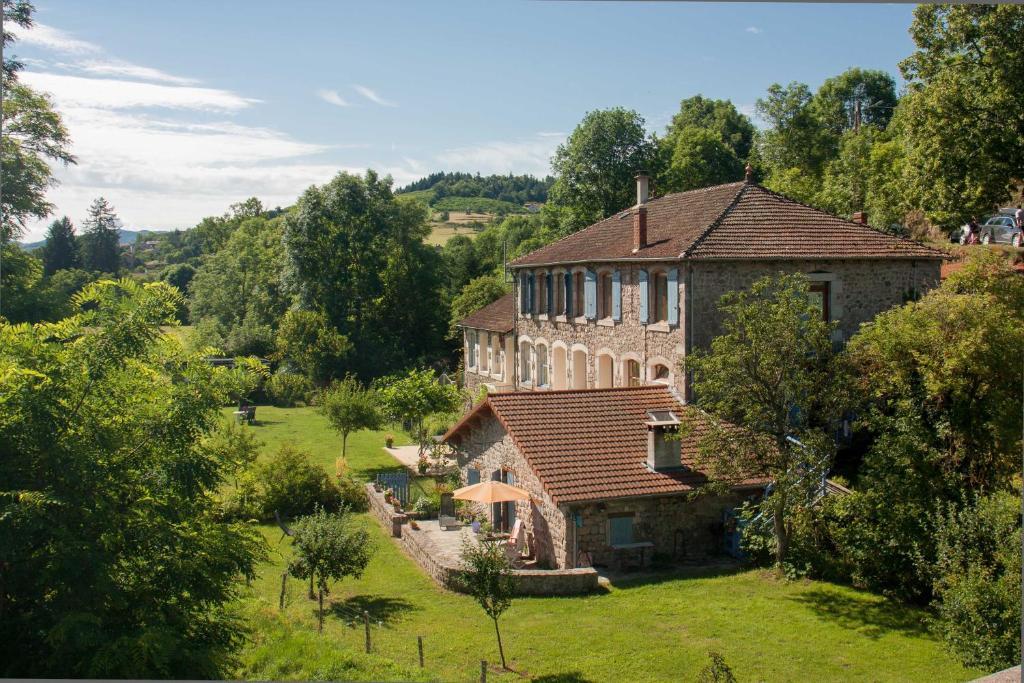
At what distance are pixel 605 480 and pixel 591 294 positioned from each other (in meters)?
7.31

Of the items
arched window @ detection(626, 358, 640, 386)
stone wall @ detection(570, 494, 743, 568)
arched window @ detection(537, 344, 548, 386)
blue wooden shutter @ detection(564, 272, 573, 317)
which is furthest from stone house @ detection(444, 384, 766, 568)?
arched window @ detection(537, 344, 548, 386)

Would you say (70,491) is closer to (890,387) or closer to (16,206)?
(890,387)

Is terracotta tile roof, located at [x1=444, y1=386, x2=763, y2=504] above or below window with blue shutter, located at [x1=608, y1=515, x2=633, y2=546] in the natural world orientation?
above

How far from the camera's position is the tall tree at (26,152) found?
1838 cm

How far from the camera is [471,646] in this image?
11.2 m

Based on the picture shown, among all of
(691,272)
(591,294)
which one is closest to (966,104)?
(691,272)

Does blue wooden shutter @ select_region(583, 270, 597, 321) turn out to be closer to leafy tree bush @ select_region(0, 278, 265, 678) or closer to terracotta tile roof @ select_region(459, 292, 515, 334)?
terracotta tile roof @ select_region(459, 292, 515, 334)

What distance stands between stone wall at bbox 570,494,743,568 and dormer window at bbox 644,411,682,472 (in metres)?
0.61

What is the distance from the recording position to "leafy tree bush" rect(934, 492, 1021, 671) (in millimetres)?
9180

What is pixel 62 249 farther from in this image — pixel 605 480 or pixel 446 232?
pixel 446 232

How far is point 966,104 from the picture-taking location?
21344 millimetres

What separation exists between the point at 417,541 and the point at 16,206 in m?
11.3

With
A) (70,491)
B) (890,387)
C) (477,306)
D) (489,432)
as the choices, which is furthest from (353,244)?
(70,491)

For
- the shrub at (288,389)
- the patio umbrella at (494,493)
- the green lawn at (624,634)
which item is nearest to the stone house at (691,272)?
the patio umbrella at (494,493)
